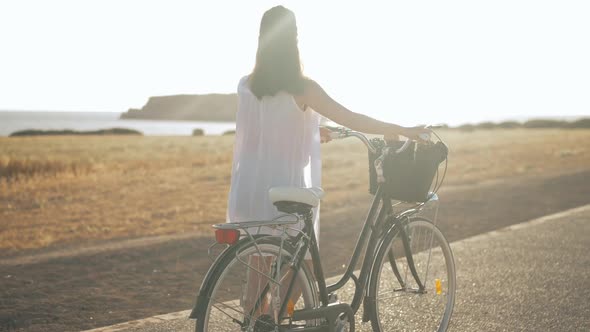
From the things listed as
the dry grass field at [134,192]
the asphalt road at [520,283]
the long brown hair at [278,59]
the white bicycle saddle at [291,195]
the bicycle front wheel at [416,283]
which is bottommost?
the dry grass field at [134,192]

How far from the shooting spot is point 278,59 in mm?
3713

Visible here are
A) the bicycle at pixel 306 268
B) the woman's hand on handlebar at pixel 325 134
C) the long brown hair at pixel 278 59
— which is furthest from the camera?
the woman's hand on handlebar at pixel 325 134

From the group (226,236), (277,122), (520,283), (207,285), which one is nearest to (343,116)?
(277,122)

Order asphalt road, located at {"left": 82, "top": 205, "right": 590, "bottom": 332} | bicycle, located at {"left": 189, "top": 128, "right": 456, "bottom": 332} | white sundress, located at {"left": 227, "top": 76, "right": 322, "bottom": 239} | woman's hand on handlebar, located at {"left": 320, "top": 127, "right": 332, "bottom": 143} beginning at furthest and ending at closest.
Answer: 1. asphalt road, located at {"left": 82, "top": 205, "right": 590, "bottom": 332}
2. woman's hand on handlebar, located at {"left": 320, "top": 127, "right": 332, "bottom": 143}
3. white sundress, located at {"left": 227, "top": 76, "right": 322, "bottom": 239}
4. bicycle, located at {"left": 189, "top": 128, "right": 456, "bottom": 332}

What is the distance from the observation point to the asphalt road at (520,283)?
5160 millimetres

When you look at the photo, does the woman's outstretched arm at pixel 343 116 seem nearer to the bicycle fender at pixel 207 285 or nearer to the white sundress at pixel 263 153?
the white sundress at pixel 263 153

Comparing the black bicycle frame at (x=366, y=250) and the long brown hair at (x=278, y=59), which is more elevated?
the long brown hair at (x=278, y=59)

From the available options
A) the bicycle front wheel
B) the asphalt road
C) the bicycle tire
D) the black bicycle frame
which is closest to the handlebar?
the black bicycle frame

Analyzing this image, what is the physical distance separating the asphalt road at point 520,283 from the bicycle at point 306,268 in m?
0.63

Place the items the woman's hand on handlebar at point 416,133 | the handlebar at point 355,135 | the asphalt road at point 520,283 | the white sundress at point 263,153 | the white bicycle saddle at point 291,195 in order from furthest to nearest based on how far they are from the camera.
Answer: the asphalt road at point 520,283, the handlebar at point 355,135, the woman's hand on handlebar at point 416,133, the white sundress at point 263,153, the white bicycle saddle at point 291,195

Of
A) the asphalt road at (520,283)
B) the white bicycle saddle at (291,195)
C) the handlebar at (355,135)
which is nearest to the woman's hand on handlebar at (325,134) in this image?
the handlebar at (355,135)

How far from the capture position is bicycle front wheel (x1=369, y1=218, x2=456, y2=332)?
434 centimetres

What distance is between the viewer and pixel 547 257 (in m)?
7.61

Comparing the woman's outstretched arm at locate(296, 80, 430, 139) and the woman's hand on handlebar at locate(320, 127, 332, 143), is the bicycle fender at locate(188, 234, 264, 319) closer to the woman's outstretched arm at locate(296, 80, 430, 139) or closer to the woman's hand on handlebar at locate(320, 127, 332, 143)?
the woman's outstretched arm at locate(296, 80, 430, 139)
